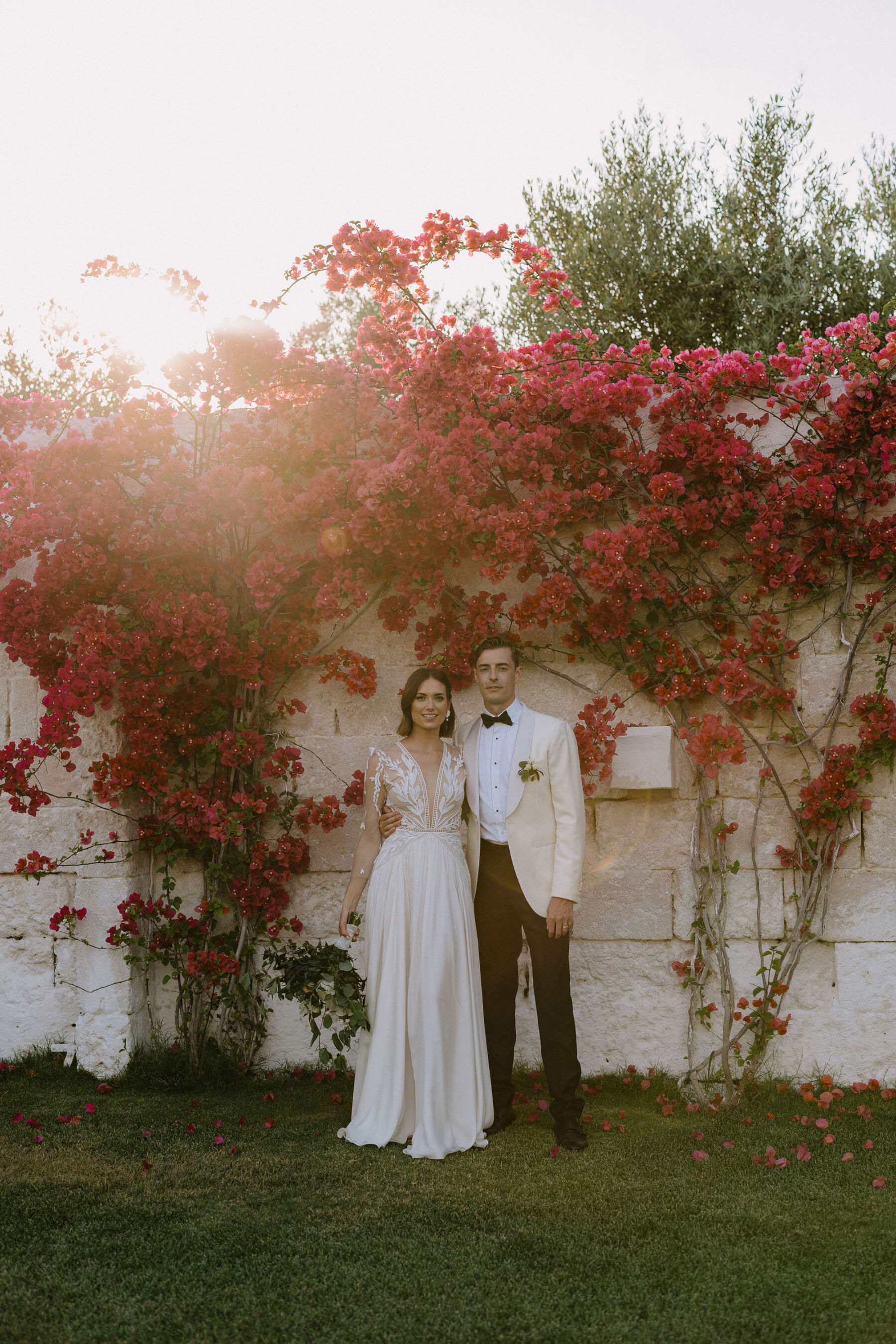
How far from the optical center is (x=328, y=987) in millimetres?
3709

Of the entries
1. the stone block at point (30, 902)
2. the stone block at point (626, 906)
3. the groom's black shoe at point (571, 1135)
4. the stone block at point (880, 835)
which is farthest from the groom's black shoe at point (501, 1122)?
the stone block at point (30, 902)

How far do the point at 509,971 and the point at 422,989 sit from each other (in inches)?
16.3

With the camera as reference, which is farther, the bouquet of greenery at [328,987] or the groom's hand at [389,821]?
the groom's hand at [389,821]

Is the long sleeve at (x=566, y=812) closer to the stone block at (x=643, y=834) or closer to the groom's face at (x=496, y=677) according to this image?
the groom's face at (x=496, y=677)

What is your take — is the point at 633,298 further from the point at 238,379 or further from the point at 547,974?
the point at 547,974

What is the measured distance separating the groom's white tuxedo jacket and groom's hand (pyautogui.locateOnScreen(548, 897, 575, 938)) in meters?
0.02

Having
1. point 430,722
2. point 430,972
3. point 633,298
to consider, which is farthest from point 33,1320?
→ point 633,298

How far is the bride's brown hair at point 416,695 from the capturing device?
3.86 m

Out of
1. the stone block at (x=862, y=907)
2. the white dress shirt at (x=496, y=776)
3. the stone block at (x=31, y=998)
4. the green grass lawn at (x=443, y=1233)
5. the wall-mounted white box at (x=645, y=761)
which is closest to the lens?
the green grass lawn at (x=443, y=1233)

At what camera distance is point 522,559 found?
14.1 ft

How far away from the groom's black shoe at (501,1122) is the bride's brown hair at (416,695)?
1.46 m

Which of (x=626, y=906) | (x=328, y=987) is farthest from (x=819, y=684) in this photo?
(x=328, y=987)

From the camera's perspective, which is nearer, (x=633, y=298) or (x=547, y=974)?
(x=547, y=974)

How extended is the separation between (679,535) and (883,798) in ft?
4.66
